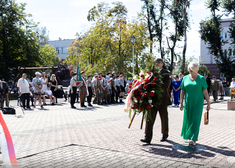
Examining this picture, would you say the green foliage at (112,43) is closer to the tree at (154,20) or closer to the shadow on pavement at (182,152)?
the tree at (154,20)

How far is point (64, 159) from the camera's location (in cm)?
543

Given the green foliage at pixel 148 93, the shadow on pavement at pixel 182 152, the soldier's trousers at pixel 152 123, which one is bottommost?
the shadow on pavement at pixel 182 152

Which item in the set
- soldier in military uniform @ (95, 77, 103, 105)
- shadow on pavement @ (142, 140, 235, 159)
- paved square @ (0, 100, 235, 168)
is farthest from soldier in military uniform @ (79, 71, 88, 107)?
shadow on pavement @ (142, 140, 235, 159)

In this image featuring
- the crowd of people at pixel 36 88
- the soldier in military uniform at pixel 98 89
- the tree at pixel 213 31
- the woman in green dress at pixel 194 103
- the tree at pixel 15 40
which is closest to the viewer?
the woman in green dress at pixel 194 103

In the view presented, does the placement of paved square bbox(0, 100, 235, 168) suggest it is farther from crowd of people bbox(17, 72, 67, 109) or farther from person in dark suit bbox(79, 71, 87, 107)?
person in dark suit bbox(79, 71, 87, 107)

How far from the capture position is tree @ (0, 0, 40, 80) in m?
34.5

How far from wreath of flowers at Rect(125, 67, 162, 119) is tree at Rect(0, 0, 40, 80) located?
29819 millimetres

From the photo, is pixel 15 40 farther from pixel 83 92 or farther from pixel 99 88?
pixel 83 92

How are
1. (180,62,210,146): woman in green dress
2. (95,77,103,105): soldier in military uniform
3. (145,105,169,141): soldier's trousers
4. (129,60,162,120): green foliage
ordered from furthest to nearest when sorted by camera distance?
(95,77,103,105): soldier in military uniform → (145,105,169,141): soldier's trousers → (129,60,162,120): green foliage → (180,62,210,146): woman in green dress

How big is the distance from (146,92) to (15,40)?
31.4 m

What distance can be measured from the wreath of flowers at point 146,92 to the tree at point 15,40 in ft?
97.8

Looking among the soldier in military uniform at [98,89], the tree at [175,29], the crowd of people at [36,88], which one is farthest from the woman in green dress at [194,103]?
the tree at [175,29]

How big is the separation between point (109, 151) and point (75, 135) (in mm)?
2205

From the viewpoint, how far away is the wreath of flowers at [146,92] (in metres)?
6.56
